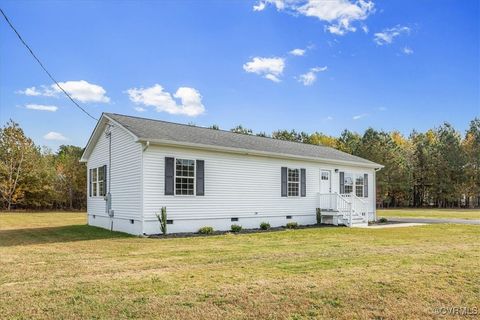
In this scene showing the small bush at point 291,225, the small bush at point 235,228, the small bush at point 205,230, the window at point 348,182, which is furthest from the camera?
the window at point 348,182

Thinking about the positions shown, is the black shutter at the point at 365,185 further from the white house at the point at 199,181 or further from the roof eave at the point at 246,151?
the white house at the point at 199,181

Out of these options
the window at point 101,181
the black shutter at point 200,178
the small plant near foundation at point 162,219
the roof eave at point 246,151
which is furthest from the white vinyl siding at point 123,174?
the black shutter at point 200,178

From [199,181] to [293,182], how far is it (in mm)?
5268

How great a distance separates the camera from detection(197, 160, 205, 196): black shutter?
1391 cm

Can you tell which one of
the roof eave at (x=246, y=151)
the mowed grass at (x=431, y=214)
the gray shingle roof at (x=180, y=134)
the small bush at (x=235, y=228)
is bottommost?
the mowed grass at (x=431, y=214)

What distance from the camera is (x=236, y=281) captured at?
19.8ft

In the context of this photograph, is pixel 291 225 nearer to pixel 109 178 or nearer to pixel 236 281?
pixel 109 178

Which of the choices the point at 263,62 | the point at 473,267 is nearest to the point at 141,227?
the point at 473,267

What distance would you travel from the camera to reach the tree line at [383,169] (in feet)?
108

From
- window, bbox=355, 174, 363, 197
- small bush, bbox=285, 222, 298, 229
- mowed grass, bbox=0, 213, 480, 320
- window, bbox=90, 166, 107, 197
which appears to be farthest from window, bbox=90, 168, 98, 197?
window, bbox=355, 174, 363, 197

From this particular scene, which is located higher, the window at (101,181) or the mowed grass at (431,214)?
the window at (101,181)

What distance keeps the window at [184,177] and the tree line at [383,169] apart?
24.8 metres

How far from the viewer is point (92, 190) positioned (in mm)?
17625

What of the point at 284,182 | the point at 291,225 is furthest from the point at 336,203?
the point at 284,182
